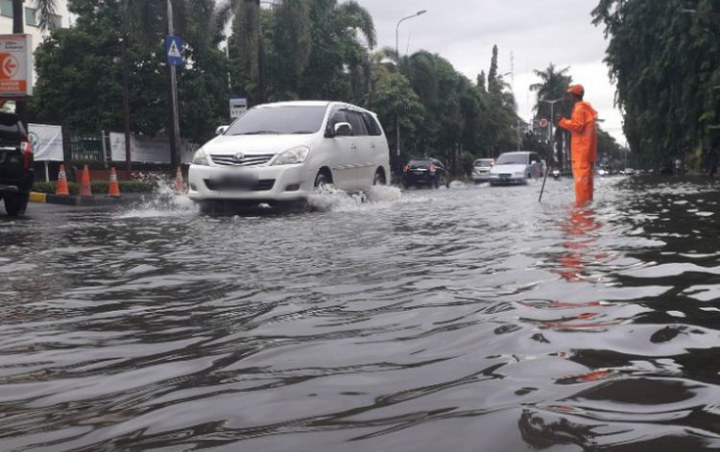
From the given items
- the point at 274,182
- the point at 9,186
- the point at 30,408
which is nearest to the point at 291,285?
the point at 30,408

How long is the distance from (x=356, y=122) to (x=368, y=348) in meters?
9.20

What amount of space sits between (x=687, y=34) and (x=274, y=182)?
18689 mm

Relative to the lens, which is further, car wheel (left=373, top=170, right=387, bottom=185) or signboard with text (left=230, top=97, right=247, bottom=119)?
signboard with text (left=230, top=97, right=247, bottom=119)

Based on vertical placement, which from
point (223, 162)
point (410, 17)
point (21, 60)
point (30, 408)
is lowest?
point (30, 408)

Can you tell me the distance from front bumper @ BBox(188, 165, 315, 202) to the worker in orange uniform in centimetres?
378

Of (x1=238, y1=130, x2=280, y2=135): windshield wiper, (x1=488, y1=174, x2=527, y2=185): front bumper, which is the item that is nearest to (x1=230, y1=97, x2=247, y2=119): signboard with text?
(x1=238, y1=130, x2=280, y2=135): windshield wiper

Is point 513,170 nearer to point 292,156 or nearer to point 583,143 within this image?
point 583,143

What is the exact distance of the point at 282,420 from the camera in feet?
6.53

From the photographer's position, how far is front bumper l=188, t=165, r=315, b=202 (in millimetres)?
9359

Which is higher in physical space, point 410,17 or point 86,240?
point 410,17

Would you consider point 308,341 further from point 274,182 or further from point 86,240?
point 274,182

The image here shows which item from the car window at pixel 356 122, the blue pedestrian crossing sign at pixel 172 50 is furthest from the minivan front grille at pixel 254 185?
the blue pedestrian crossing sign at pixel 172 50

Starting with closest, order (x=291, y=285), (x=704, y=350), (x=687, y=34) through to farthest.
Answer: (x=704, y=350)
(x=291, y=285)
(x=687, y=34)

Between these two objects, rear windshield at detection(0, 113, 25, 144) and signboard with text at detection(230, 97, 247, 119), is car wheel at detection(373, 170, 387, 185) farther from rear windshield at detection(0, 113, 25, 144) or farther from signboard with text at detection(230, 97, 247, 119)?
signboard with text at detection(230, 97, 247, 119)
